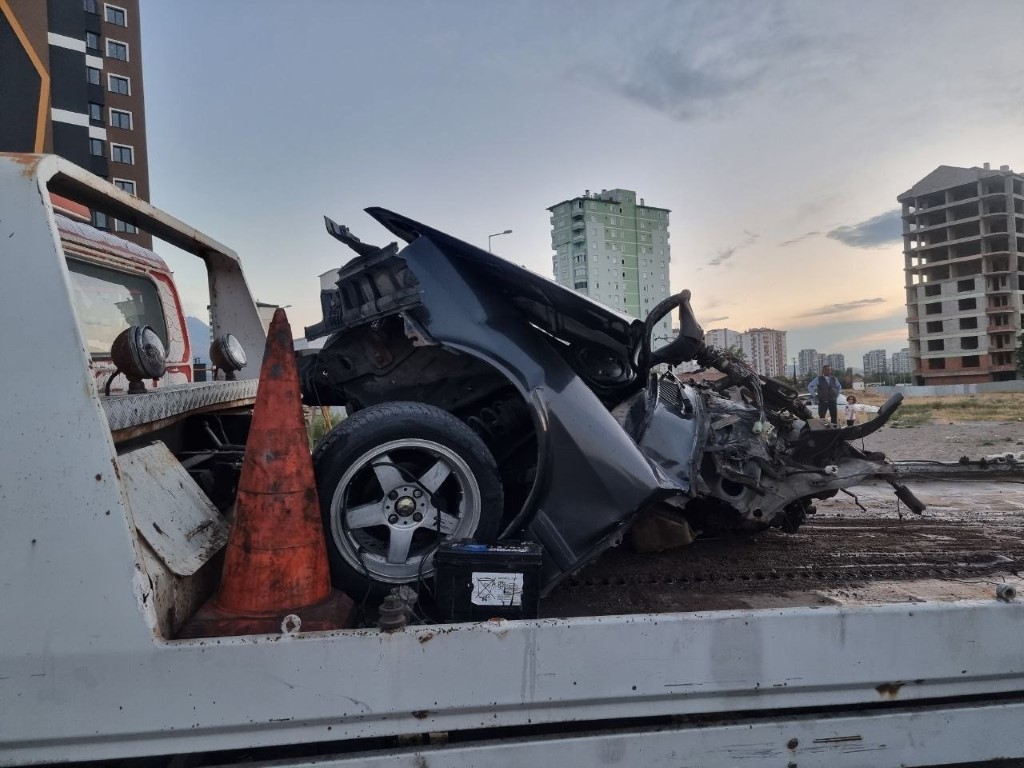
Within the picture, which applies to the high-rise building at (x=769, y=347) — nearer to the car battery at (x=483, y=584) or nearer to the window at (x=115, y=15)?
the window at (x=115, y=15)

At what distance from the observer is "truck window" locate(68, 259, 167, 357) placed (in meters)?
3.24

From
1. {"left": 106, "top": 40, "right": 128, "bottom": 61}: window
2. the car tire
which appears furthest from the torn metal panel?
{"left": 106, "top": 40, "right": 128, "bottom": 61}: window

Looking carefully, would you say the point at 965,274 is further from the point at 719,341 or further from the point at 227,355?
the point at 227,355

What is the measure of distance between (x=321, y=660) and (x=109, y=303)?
280 cm

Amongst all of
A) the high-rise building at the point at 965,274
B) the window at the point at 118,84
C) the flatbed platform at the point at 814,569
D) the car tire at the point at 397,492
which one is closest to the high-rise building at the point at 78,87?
the window at the point at 118,84

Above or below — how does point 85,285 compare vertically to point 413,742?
above

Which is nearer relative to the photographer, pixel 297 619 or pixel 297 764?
pixel 297 764

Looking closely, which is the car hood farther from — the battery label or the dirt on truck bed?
the battery label

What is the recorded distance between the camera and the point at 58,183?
1.90 meters

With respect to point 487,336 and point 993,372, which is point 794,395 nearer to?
point 487,336

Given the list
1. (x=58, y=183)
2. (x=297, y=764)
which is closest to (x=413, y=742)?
(x=297, y=764)

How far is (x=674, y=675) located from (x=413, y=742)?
2.47 ft

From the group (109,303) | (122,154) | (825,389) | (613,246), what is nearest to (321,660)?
(109,303)

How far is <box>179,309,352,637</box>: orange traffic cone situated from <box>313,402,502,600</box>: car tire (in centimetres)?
14
